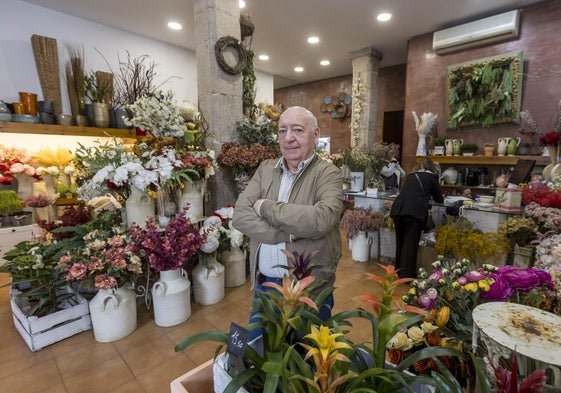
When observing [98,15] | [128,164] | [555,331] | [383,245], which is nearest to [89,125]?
[98,15]

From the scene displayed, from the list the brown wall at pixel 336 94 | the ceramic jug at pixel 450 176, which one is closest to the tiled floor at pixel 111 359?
the ceramic jug at pixel 450 176

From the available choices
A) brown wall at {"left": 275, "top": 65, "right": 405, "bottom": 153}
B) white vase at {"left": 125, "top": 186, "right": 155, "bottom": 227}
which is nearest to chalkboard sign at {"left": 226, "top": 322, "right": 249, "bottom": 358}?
white vase at {"left": 125, "top": 186, "right": 155, "bottom": 227}

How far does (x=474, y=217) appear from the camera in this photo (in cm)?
290

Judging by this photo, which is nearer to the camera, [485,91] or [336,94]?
[485,91]

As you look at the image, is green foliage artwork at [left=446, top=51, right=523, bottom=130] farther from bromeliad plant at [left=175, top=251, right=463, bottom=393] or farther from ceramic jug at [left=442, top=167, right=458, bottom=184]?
bromeliad plant at [left=175, top=251, right=463, bottom=393]

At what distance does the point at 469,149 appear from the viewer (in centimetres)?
492

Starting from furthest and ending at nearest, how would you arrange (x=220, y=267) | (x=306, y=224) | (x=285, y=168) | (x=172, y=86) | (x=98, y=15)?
1. (x=172, y=86)
2. (x=98, y=15)
3. (x=220, y=267)
4. (x=285, y=168)
5. (x=306, y=224)

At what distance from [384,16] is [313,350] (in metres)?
5.48

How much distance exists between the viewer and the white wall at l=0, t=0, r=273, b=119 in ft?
12.6

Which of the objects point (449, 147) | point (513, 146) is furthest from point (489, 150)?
point (449, 147)

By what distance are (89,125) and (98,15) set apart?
1.83m

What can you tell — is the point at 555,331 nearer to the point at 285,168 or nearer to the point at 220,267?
the point at 285,168

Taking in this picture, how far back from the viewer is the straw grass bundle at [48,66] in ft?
13.1

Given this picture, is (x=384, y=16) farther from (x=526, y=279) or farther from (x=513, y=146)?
(x=526, y=279)
